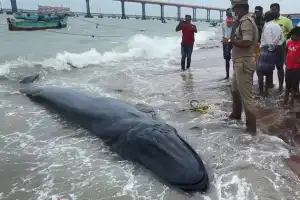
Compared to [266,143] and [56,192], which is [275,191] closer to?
[266,143]

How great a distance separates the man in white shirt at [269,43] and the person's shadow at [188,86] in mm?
1916

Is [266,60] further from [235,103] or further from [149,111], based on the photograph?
[149,111]

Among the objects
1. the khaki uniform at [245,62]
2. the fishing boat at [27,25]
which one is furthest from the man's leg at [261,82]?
the fishing boat at [27,25]

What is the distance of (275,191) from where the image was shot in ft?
13.4

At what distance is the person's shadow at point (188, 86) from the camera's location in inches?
357

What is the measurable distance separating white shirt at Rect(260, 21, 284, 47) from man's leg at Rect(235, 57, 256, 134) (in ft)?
8.08

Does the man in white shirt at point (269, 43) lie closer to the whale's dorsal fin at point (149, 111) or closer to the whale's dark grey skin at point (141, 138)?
the whale's dorsal fin at point (149, 111)

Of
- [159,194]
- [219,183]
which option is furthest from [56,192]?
[219,183]

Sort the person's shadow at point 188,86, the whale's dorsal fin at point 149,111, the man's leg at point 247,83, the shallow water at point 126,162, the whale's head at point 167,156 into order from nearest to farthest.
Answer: the whale's head at point 167,156, the shallow water at point 126,162, the man's leg at point 247,83, the whale's dorsal fin at point 149,111, the person's shadow at point 188,86

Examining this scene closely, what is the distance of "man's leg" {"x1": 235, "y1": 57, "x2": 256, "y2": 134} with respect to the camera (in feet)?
19.4

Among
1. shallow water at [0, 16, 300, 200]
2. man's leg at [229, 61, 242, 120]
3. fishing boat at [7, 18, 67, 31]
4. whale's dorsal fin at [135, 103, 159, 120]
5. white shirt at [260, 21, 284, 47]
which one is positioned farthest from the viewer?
fishing boat at [7, 18, 67, 31]

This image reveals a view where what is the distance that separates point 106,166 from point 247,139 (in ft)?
8.21

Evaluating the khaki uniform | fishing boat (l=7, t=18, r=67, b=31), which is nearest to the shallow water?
the khaki uniform

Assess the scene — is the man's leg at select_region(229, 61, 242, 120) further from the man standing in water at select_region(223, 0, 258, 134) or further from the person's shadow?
the person's shadow
